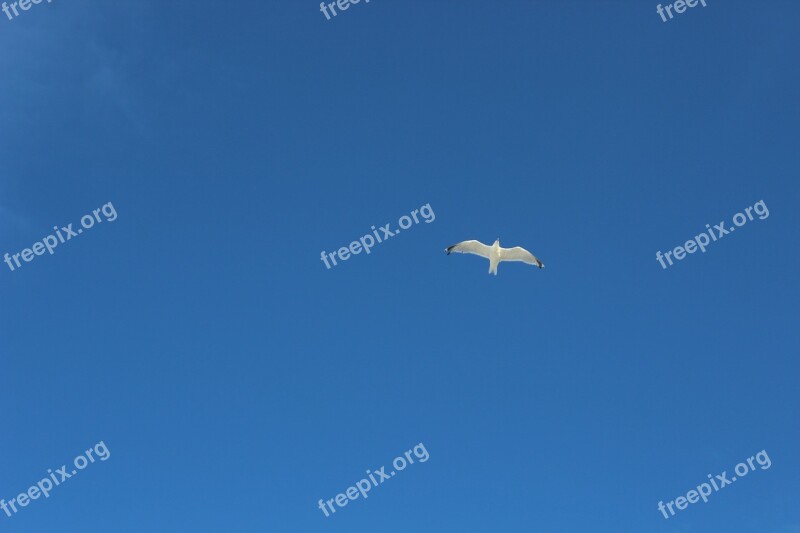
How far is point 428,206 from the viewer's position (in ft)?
165

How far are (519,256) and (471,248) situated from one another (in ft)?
12.7

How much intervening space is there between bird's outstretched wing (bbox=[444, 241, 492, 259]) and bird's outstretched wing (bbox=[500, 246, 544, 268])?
1258mm

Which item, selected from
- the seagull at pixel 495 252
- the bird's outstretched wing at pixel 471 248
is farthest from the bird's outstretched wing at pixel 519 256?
the bird's outstretched wing at pixel 471 248

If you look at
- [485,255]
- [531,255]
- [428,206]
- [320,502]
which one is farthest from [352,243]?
[320,502]

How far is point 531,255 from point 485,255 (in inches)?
141

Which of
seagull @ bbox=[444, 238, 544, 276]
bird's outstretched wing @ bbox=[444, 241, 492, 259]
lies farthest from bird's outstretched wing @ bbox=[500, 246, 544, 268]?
bird's outstretched wing @ bbox=[444, 241, 492, 259]

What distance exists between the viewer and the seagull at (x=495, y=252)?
51219 millimetres

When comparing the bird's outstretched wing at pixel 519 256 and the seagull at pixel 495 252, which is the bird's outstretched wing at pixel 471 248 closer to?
the seagull at pixel 495 252

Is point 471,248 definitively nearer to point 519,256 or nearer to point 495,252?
point 495,252

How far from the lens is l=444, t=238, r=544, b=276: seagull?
51.2 m

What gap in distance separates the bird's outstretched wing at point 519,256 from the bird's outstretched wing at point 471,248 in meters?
1.26

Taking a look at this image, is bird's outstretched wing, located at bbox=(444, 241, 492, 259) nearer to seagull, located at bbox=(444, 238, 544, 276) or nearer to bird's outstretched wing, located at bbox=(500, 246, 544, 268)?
seagull, located at bbox=(444, 238, 544, 276)

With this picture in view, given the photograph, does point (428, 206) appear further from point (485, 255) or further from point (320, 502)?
point (320, 502)

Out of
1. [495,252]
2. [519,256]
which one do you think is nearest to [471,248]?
[495,252]
